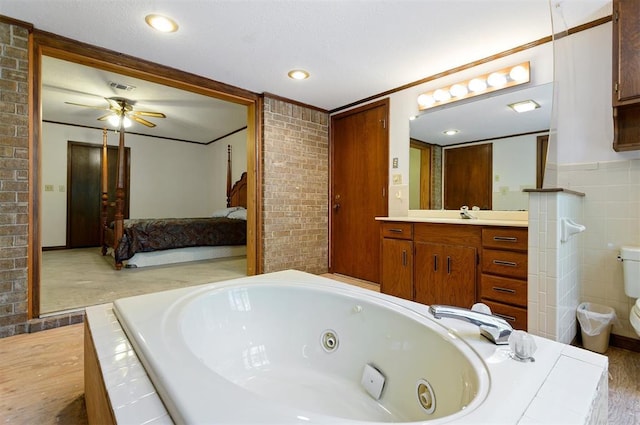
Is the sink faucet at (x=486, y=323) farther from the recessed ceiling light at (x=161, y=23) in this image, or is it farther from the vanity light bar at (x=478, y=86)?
the recessed ceiling light at (x=161, y=23)

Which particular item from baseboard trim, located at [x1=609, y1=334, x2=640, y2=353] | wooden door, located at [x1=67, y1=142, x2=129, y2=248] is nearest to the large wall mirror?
baseboard trim, located at [x1=609, y1=334, x2=640, y2=353]

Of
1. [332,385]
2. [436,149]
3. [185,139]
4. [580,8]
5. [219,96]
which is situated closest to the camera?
[332,385]

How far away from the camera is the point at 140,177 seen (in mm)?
5883

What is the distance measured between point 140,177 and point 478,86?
587cm

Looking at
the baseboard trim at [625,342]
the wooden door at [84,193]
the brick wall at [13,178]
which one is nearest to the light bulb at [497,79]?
the baseboard trim at [625,342]

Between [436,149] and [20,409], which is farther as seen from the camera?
[436,149]

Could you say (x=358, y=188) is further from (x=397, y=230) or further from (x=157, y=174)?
(x=157, y=174)

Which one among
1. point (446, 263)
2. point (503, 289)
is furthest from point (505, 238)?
point (446, 263)

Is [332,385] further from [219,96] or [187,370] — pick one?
[219,96]

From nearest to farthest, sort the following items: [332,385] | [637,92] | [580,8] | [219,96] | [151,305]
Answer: [151,305], [332,385], [637,92], [580,8], [219,96]

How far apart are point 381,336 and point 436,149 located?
209 centimetres

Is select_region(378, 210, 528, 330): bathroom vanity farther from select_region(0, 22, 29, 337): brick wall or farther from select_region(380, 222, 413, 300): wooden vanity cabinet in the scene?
select_region(0, 22, 29, 337): brick wall

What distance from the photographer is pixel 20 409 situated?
4.17 ft

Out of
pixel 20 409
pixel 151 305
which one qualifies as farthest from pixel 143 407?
pixel 20 409
